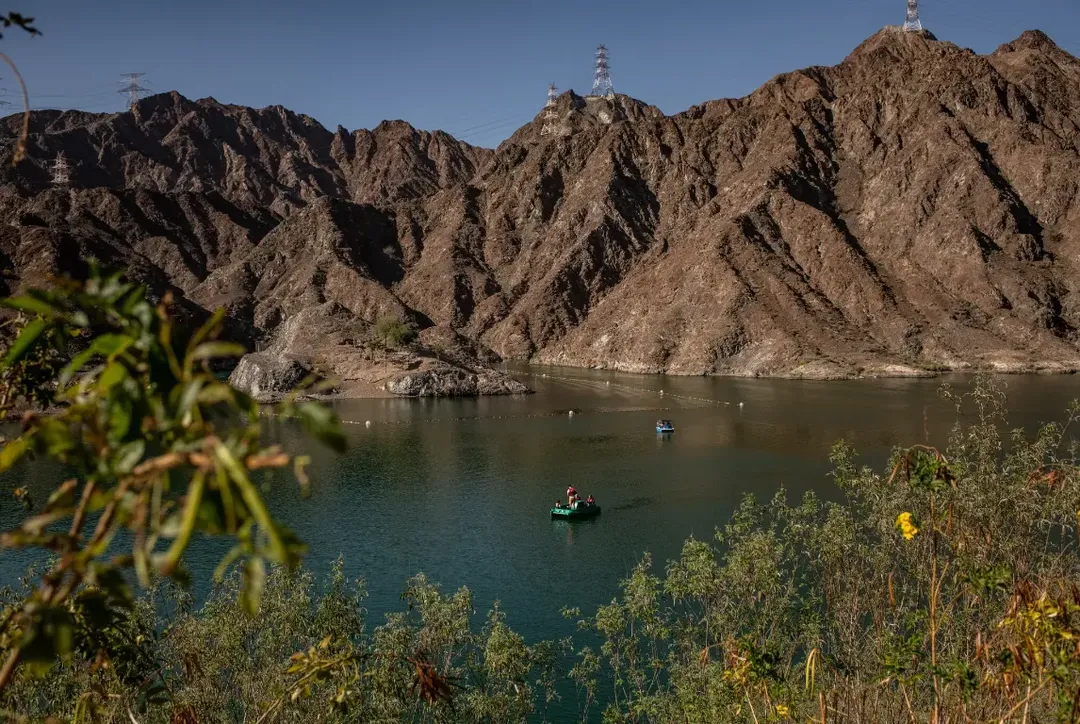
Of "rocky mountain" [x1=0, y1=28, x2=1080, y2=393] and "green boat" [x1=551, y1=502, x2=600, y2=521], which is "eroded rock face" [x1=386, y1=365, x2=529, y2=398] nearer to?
"rocky mountain" [x1=0, y1=28, x2=1080, y2=393]

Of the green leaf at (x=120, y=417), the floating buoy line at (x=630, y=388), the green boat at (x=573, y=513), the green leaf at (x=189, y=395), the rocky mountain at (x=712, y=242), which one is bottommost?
the green boat at (x=573, y=513)

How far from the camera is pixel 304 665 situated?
396 centimetres

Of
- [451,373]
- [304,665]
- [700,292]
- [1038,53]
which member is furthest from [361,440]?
[1038,53]

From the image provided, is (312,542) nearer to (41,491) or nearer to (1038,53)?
(41,491)

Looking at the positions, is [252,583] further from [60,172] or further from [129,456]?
[60,172]

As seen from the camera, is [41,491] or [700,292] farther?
[700,292]

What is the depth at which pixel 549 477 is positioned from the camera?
44469mm

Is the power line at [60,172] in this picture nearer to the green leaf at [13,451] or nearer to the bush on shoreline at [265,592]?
the bush on shoreline at [265,592]

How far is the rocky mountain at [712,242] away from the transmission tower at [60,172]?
3651 mm

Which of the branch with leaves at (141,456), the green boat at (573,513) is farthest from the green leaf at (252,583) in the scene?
the green boat at (573,513)

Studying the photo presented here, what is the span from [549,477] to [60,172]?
193 metres

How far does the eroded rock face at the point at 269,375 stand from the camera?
241 ft

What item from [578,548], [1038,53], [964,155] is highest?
[1038,53]

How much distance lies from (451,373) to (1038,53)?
13126cm
